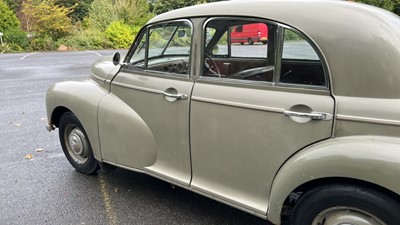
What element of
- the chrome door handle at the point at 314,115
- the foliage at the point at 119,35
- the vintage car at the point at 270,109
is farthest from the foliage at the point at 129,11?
the chrome door handle at the point at 314,115

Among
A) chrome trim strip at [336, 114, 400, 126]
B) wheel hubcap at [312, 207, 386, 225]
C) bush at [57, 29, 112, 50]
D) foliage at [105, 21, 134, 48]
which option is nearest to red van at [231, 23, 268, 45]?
chrome trim strip at [336, 114, 400, 126]

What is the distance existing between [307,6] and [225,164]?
1.22m

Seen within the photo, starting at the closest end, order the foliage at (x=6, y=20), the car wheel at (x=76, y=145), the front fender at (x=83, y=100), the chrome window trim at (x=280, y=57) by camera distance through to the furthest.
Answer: the chrome window trim at (x=280, y=57) → the front fender at (x=83, y=100) → the car wheel at (x=76, y=145) → the foliage at (x=6, y=20)

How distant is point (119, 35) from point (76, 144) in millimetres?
24617

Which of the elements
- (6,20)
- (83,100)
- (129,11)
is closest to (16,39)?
(6,20)

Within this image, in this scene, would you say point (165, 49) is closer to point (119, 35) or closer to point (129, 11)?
point (119, 35)

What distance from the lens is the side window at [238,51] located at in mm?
2691

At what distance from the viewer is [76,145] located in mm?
4090

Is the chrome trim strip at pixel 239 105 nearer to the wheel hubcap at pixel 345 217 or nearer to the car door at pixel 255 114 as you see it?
the car door at pixel 255 114

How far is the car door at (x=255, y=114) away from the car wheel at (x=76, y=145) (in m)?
1.54

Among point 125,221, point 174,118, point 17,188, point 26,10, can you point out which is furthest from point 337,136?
point 26,10

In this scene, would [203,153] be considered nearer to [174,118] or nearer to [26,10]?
[174,118]

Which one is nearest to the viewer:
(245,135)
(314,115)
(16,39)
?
(314,115)

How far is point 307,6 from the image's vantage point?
95.0 inches
